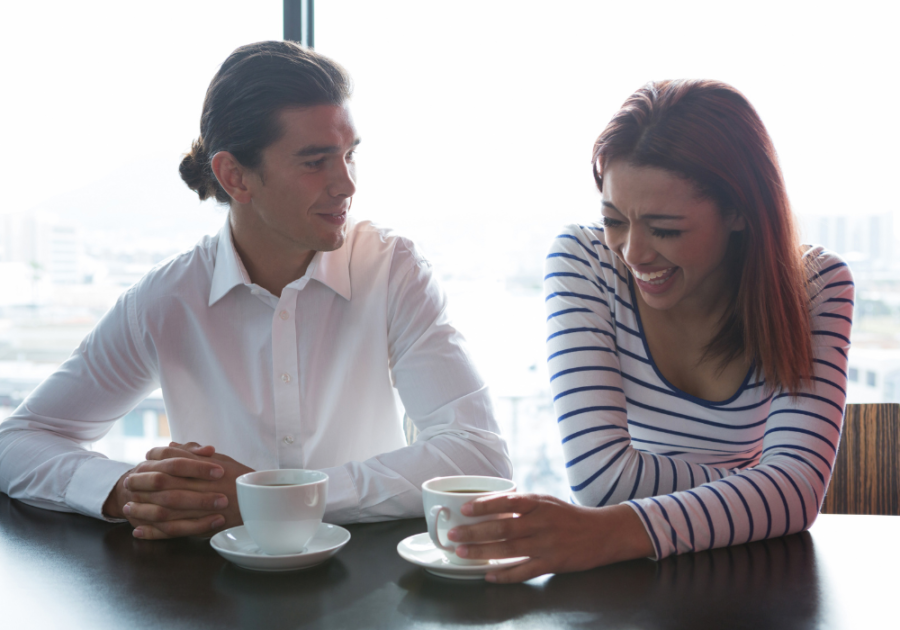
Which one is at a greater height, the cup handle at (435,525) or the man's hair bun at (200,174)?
the man's hair bun at (200,174)

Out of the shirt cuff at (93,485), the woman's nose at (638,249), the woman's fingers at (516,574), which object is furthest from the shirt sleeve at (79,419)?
the woman's nose at (638,249)

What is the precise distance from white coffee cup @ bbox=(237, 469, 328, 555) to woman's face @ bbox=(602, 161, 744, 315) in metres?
0.70

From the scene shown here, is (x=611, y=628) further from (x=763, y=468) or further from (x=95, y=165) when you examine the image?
(x=95, y=165)

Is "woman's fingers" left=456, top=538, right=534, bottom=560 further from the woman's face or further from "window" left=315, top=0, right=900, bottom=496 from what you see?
"window" left=315, top=0, right=900, bottom=496

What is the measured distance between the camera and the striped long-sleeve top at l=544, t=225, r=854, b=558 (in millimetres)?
938

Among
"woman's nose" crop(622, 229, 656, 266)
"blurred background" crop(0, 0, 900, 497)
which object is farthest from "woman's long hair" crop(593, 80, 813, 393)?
"blurred background" crop(0, 0, 900, 497)

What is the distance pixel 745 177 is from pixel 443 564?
2.72 feet

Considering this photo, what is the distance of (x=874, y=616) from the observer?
2.29 ft

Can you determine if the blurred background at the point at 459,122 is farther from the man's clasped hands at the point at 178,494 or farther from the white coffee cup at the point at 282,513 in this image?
the white coffee cup at the point at 282,513

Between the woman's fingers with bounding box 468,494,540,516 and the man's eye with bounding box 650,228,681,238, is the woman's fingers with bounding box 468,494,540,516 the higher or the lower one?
the lower one

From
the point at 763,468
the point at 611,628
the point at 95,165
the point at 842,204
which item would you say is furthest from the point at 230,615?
the point at 842,204

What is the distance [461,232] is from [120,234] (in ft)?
4.73

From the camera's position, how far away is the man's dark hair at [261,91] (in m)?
1.37

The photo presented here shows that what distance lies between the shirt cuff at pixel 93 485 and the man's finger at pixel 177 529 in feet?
0.41
